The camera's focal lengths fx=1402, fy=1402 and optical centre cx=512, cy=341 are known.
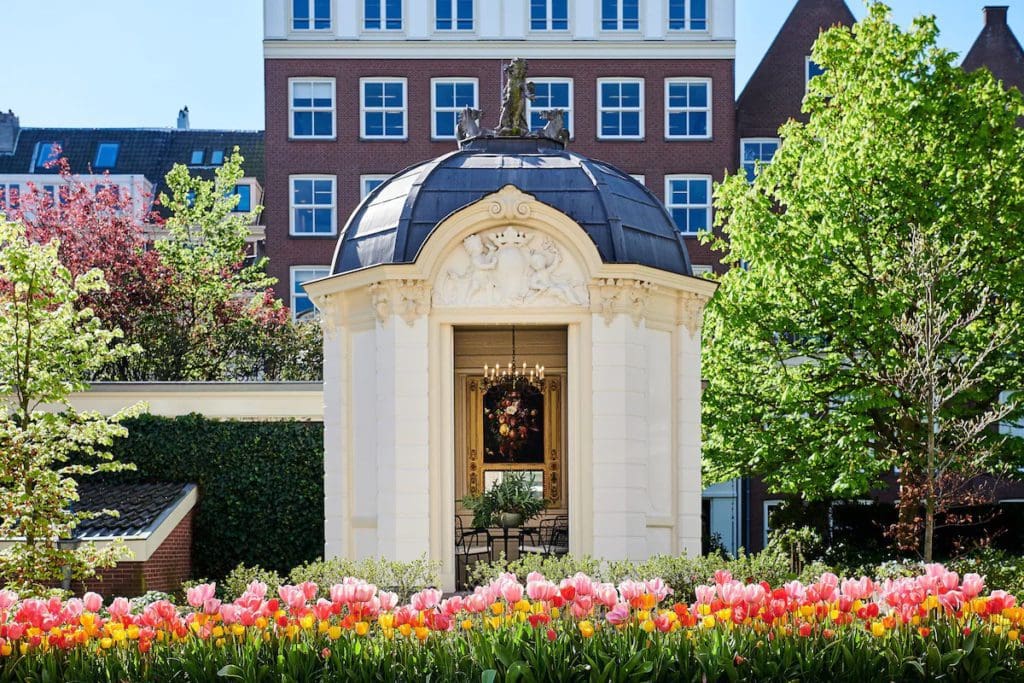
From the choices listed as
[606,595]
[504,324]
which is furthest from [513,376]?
[606,595]

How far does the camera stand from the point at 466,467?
21578mm

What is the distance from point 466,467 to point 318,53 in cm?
2225

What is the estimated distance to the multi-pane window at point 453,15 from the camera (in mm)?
41000

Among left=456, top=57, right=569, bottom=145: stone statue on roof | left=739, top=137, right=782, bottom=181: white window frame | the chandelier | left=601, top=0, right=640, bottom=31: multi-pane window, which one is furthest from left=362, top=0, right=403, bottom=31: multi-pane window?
left=456, top=57, right=569, bottom=145: stone statue on roof

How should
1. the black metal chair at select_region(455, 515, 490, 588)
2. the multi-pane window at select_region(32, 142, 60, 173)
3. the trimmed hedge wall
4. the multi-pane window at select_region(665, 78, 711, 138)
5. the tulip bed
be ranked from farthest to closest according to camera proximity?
the multi-pane window at select_region(32, 142, 60, 173)
the multi-pane window at select_region(665, 78, 711, 138)
the trimmed hedge wall
the black metal chair at select_region(455, 515, 490, 588)
the tulip bed

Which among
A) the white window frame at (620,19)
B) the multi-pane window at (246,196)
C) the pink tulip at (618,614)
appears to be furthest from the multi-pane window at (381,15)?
the pink tulip at (618,614)

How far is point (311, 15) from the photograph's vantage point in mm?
40844

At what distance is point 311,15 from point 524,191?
2562 cm

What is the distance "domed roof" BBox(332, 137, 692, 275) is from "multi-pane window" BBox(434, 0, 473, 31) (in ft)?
76.1

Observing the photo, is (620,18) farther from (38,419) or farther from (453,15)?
(38,419)

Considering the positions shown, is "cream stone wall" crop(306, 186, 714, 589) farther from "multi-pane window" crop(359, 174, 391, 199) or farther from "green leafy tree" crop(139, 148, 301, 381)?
"multi-pane window" crop(359, 174, 391, 199)

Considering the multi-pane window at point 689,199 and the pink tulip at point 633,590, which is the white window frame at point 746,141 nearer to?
Answer: the multi-pane window at point 689,199

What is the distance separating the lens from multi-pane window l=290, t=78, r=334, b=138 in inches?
1599

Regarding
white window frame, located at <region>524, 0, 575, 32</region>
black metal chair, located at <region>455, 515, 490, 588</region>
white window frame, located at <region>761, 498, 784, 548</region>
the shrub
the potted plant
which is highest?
white window frame, located at <region>524, 0, 575, 32</region>
